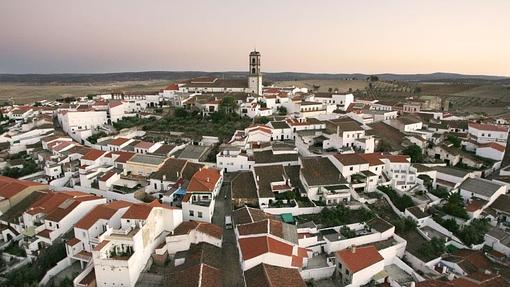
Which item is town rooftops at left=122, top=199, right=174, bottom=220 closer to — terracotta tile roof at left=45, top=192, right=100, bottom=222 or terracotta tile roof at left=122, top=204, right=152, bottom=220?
terracotta tile roof at left=122, top=204, right=152, bottom=220

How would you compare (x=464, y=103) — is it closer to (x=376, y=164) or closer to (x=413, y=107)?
(x=413, y=107)

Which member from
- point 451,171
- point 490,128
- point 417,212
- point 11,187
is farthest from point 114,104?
point 490,128

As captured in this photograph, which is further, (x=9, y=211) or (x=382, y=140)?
(x=382, y=140)

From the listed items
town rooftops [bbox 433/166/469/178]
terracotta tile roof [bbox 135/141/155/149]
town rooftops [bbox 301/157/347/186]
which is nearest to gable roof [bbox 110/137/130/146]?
terracotta tile roof [bbox 135/141/155/149]

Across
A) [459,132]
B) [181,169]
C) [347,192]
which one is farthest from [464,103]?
[181,169]

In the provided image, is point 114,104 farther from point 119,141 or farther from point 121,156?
point 121,156
